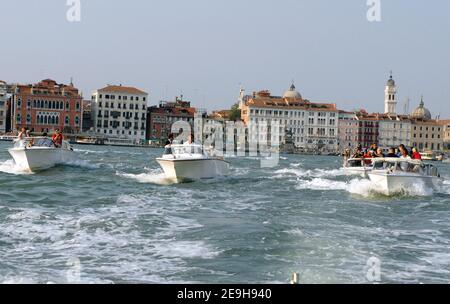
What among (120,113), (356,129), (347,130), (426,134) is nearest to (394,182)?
(120,113)

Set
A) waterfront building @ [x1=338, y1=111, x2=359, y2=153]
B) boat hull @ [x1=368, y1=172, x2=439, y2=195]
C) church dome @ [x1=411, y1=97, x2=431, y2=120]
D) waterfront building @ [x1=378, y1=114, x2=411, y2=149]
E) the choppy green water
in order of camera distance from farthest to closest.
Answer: church dome @ [x1=411, y1=97, x2=431, y2=120] → waterfront building @ [x1=378, y1=114, x2=411, y2=149] → waterfront building @ [x1=338, y1=111, x2=359, y2=153] → boat hull @ [x1=368, y1=172, x2=439, y2=195] → the choppy green water

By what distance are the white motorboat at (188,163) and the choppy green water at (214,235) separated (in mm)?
2775

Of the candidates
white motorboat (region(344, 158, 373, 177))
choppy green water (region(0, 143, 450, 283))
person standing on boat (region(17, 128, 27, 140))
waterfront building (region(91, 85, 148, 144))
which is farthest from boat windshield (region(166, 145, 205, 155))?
waterfront building (region(91, 85, 148, 144))

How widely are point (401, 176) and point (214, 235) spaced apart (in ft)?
31.1

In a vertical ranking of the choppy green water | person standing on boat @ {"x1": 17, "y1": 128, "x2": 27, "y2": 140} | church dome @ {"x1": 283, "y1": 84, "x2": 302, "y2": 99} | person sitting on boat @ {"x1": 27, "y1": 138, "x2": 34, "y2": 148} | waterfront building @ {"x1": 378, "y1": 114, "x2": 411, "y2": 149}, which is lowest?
the choppy green water

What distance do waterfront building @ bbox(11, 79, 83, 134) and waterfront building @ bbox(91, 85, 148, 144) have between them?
6.07 meters

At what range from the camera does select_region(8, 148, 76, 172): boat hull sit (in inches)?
960

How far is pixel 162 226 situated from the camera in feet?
38.5

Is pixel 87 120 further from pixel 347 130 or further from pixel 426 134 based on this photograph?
pixel 426 134

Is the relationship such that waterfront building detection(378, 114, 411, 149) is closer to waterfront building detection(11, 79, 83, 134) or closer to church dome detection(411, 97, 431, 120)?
church dome detection(411, 97, 431, 120)

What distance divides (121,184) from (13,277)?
1427cm

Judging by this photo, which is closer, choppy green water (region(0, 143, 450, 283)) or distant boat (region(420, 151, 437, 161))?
choppy green water (region(0, 143, 450, 283))

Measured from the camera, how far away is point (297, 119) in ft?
405
